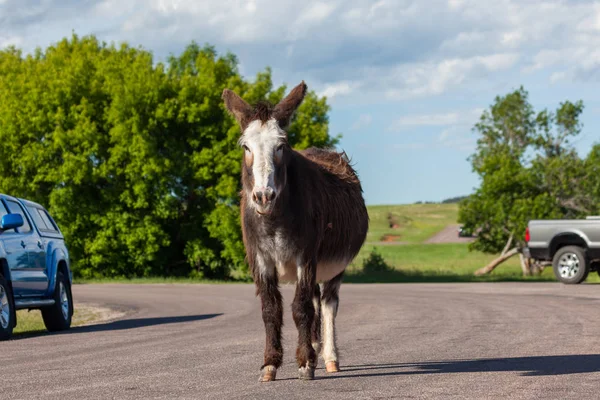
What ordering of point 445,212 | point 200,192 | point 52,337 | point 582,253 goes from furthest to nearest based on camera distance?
point 445,212, point 200,192, point 582,253, point 52,337

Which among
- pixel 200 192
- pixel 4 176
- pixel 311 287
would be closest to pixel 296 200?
pixel 311 287

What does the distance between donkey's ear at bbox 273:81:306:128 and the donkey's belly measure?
1.23 meters

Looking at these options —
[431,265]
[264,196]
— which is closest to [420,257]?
[431,265]

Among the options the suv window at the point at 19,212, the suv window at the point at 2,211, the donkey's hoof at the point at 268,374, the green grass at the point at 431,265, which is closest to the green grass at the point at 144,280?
the green grass at the point at 431,265

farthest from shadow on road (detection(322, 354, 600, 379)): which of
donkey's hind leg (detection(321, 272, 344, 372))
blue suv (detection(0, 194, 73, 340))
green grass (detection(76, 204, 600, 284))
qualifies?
green grass (detection(76, 204, 600, 284))

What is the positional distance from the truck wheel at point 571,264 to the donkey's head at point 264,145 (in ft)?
72.6

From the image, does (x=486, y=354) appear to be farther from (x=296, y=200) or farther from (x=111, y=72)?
(x=111, y=72)

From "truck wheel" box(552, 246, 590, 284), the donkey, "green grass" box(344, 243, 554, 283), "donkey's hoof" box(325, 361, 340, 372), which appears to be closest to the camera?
the donkey

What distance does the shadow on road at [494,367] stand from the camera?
9961 mm

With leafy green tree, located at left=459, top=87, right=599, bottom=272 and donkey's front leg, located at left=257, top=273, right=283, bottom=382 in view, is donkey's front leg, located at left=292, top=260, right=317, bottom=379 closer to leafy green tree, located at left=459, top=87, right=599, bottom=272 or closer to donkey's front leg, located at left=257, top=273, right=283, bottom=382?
donkey's front leg, located at left=257, top=273, right=283, bottom=382

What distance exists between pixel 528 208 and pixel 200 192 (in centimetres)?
1513

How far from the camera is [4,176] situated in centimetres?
4928

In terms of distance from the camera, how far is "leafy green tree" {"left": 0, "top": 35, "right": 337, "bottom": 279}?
45750 mm

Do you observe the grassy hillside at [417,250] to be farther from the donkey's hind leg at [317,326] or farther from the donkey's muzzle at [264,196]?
the donkey's muzzle at [264,196]
